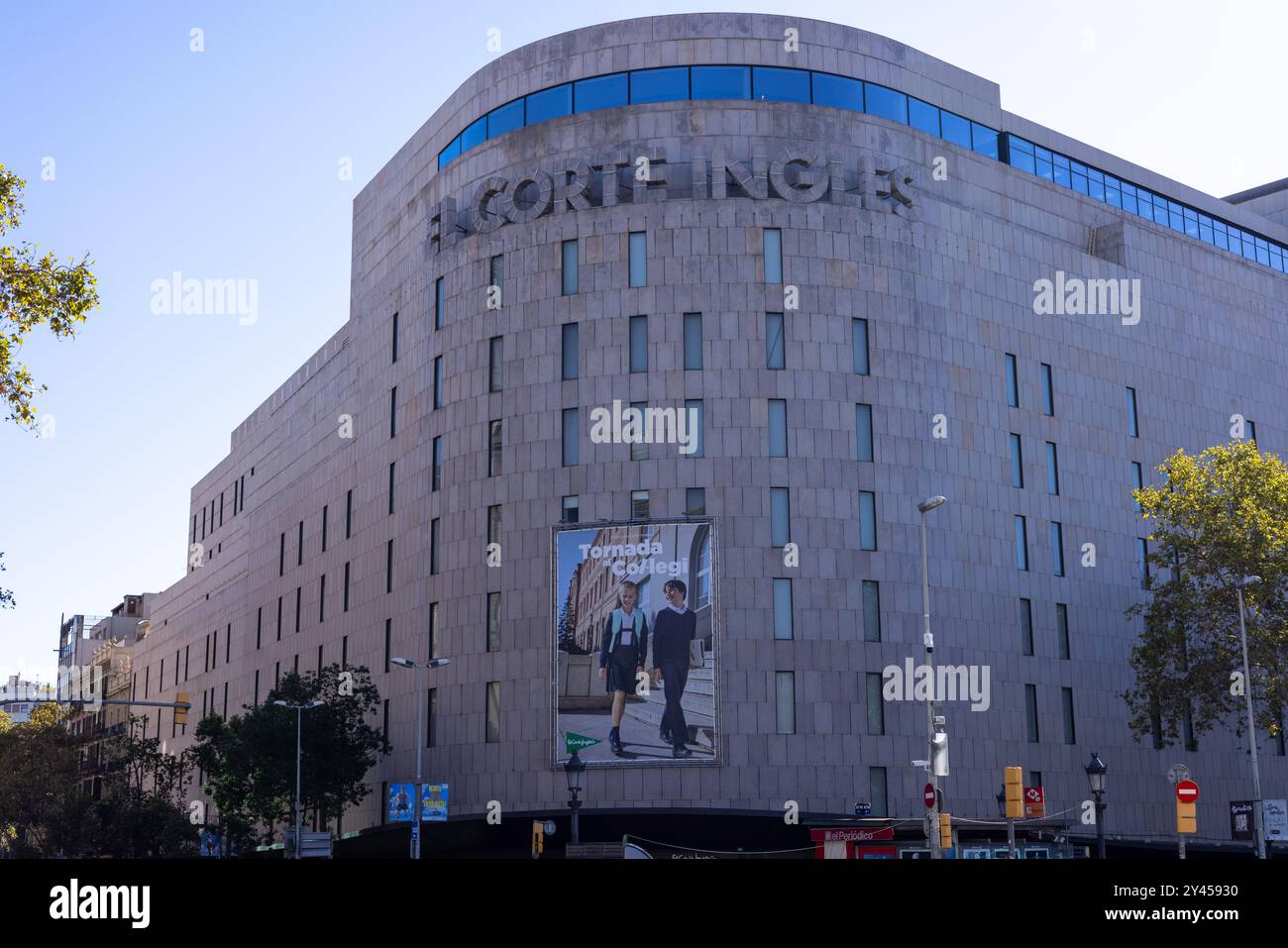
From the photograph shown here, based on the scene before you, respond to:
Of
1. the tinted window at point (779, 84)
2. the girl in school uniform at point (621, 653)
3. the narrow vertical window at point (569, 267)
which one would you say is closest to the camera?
the girl in school uniform at point (621, 653)

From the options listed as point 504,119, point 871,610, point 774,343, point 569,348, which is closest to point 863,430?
point 774,343

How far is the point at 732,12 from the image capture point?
65188 mm

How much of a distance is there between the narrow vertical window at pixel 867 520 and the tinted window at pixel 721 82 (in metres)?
19.2

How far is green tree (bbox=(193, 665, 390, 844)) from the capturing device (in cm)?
6750

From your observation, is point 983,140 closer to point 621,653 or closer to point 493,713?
point 621,653

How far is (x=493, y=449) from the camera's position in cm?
6488

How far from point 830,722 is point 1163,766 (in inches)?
869

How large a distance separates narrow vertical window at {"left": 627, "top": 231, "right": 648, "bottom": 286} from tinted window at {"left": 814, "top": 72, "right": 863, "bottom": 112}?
1062 cm

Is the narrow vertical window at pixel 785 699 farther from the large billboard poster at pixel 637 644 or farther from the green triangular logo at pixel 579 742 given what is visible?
the green triangular logo at pixel 579 742

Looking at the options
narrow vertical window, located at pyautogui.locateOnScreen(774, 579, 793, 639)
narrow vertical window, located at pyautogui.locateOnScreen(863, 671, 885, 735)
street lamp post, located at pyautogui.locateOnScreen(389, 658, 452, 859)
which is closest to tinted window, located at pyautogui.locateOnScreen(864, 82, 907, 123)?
narrow vertical window, located at pyautogui.locateOnScreen(774, 579, 793, 639)

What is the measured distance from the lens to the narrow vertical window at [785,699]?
194ft

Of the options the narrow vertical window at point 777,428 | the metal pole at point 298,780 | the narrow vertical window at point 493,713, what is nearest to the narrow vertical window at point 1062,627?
the narrow vertical window at point 777,428

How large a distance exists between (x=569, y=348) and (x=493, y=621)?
41.7 ft
